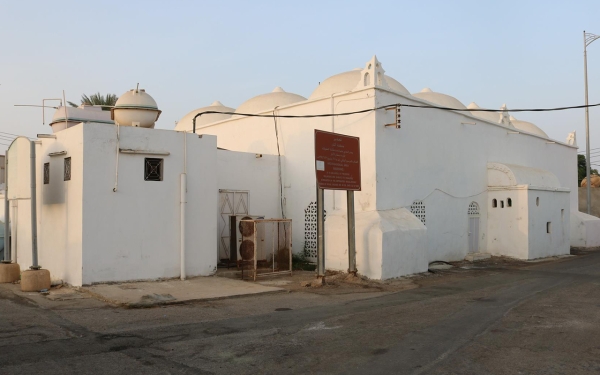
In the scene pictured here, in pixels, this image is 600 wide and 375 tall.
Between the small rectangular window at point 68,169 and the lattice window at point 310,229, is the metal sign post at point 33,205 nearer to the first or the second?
the small rectangular window at point 68,169

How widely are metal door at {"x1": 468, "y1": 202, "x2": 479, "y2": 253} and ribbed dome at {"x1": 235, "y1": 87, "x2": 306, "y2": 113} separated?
8.32 meters

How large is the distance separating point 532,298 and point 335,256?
5399mm

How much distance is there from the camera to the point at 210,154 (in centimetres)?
1406

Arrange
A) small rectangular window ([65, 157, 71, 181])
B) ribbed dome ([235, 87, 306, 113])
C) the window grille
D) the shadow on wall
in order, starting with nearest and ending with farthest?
1. small rectangular window ([65, 157, 71, 181])
2. the window grille
3. ribbed dome ([235, 87, 306, 113])
4. the shadow on wall

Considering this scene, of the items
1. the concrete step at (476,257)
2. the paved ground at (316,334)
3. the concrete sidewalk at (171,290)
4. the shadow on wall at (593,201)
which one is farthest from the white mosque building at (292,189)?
the shadow on wall at (593,201)

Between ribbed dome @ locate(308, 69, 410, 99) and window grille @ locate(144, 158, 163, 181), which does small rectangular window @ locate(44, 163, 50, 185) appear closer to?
window grille @ locate(144, 158, 163, 181)

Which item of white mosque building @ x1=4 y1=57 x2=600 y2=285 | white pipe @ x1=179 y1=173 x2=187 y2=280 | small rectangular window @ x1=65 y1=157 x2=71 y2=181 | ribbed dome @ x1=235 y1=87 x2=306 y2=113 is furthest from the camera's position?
ribbed dome @ x1=235 y1=87 x2=306 y2=113

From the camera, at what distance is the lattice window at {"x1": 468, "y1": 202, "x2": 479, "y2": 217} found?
20555mm

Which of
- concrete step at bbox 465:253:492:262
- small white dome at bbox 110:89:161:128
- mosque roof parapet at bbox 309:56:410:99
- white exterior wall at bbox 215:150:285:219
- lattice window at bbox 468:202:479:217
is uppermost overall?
mosque roof parapet at bbox 309:56:410:99

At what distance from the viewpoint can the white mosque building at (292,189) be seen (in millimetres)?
12414

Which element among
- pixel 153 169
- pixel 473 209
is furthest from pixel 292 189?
pixel 473 209

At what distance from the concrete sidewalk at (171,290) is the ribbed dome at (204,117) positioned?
1324 centimetres

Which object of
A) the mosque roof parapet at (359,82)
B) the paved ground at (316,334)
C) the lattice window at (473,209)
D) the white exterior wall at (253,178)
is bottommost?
the paved ground at (316,334)

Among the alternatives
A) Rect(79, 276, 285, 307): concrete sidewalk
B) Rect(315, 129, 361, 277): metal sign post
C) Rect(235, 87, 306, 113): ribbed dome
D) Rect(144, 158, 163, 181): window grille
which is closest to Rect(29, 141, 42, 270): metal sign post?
Rect(79, 276, 285, 307): concrete sidewalk
